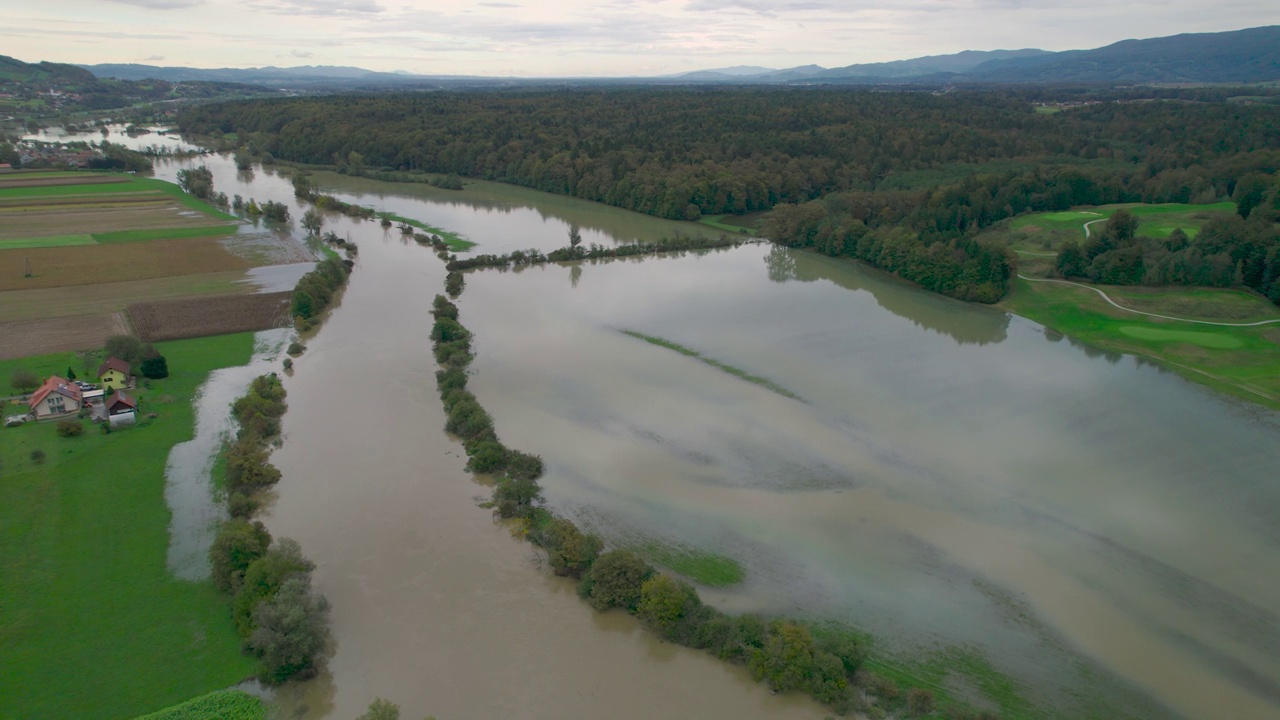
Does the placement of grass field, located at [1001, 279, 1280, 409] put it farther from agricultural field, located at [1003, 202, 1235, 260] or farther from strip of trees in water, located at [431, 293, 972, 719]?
strip of trees in water, located at [431, 293, 972, 719]

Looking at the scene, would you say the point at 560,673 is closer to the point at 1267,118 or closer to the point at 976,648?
the point at 976,648

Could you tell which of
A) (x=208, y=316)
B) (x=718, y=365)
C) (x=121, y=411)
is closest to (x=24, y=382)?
(x=121, y=411)

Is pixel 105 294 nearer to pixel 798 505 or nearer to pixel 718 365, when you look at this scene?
pixel 718 365

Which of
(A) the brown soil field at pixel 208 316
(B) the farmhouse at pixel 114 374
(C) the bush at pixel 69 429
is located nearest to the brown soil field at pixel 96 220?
(A) the brown soil field at pixel 208 316

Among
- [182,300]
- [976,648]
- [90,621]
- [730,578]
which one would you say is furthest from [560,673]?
[182,300]

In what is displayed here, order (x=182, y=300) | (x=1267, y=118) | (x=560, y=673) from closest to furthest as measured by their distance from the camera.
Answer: (x=560, y=673) < (x=182, y=300) < (x=1267, y=118)

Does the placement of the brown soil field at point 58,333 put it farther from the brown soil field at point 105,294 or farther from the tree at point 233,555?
the tree at point 233,555
